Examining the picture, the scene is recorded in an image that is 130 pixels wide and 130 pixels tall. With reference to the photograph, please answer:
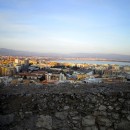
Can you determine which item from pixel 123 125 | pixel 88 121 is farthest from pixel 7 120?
pixel 123 125

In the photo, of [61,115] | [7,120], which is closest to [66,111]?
[61,115]

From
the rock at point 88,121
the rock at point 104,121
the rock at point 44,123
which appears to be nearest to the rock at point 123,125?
the rock at point 104,121

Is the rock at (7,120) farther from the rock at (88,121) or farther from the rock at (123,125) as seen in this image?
the rock at (123,125)

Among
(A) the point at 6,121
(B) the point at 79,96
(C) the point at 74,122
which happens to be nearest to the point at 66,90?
(B) the point at 79,96

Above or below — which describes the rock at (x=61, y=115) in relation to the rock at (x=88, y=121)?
above

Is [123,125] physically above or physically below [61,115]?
below

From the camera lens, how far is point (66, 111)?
3.20m

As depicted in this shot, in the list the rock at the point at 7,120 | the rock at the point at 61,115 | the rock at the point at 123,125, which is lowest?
the rock at the point at 123,125

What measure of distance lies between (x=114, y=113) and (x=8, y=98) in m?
1.68

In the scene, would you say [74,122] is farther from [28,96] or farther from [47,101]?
[28,96]

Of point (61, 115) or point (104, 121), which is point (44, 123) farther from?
point (104, 121)

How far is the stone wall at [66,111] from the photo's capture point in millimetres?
3123

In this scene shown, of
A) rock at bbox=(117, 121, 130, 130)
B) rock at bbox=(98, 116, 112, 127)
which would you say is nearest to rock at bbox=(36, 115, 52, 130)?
rock at bbox=(98, 116, 112, 127)

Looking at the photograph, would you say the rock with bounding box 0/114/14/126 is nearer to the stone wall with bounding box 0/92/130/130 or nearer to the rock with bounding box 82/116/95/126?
the stone wall with bounding box 0/92/130/130
